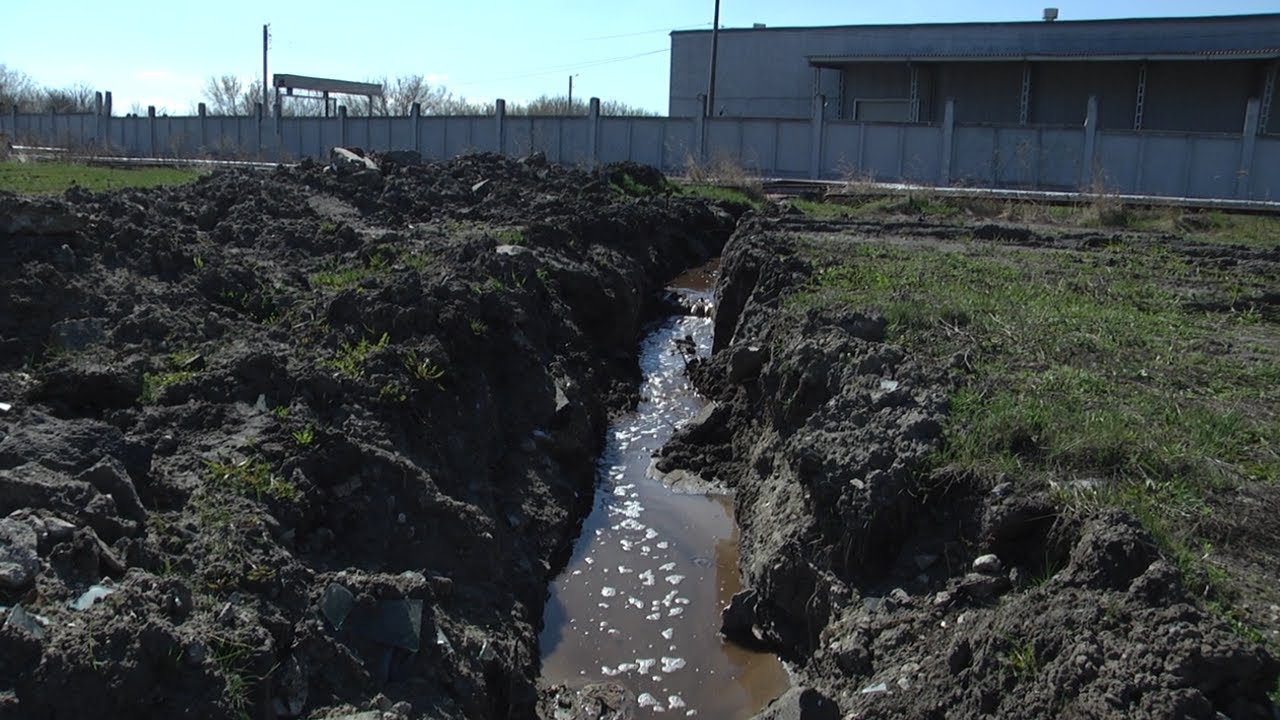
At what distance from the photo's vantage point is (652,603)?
6.49 meters

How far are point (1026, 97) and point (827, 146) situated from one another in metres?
11.5

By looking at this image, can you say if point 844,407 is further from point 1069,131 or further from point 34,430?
point 1069,131

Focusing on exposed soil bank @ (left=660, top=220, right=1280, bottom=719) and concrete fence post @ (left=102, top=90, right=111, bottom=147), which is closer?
exposed soil bank @ (left=660, top=220, right=1280, bottom=719)

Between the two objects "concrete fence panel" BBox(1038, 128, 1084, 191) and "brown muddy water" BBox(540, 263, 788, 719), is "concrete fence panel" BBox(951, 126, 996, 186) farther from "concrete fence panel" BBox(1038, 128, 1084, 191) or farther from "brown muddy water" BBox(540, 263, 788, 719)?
"brown muddy water" BBox(540, 263, 788, 719)

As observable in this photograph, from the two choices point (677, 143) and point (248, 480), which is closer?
point (248, 480)

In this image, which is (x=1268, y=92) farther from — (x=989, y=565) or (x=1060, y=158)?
(x=989, y=565)

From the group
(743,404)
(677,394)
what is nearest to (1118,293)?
(743,404)

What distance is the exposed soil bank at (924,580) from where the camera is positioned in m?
3.51

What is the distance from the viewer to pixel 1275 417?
5797mm

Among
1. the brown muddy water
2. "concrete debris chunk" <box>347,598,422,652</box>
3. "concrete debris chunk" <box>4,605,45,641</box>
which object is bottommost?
the brown muddy water

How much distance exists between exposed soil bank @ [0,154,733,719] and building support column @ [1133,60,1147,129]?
95.8ft

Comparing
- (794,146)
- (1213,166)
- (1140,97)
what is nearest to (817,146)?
(794,146)

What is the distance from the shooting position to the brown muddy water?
5.60 metres

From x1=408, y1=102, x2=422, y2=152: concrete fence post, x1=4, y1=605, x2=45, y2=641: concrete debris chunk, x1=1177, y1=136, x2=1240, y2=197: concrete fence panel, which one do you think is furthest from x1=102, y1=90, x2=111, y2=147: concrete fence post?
x1=4, y1=605, x2=45, y2=641: concrete debris chunk
